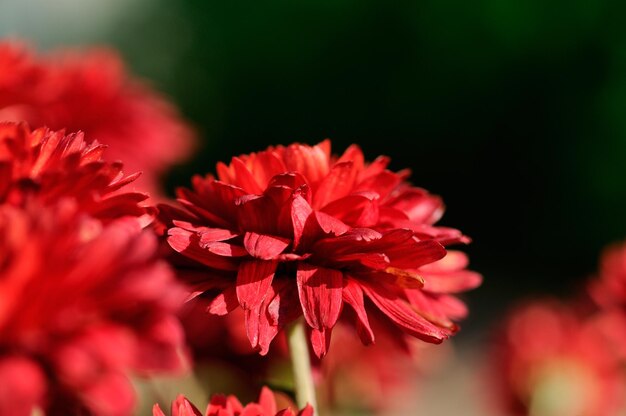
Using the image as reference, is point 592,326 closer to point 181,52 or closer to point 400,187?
point 400,187

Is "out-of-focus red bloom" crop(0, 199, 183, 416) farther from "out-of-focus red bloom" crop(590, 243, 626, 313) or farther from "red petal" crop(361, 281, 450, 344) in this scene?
"out-of-focus red bloom" crop(590, 243, 626, 313)

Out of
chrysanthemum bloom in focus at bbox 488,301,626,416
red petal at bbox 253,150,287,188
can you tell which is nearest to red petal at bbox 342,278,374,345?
red petal at bbox 253,150,287,188

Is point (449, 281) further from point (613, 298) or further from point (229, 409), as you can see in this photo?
point (613, 298)

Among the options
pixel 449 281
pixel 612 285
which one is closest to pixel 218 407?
pixel 449 281

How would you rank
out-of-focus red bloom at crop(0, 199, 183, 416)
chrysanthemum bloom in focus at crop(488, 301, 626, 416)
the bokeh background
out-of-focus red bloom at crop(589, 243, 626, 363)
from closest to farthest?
out-of-focus red bloom at crop(0, 199, 183, 416) → out-of-focus red bloom at crop(589, 243, 626, 363) → chrysanthemum bloom in focus at crop(488, 301, 626, 416) → the bokeh background

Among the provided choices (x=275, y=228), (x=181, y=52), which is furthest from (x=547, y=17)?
(x=275, y=228)

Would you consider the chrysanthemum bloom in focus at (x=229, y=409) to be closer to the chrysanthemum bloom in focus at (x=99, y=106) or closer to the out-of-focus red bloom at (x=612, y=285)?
the chrysanthemum bloom in focus at (x=99, y=106)

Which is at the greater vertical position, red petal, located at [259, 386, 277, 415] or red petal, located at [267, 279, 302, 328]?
red petal, located at [267, 279, 302, 328]
